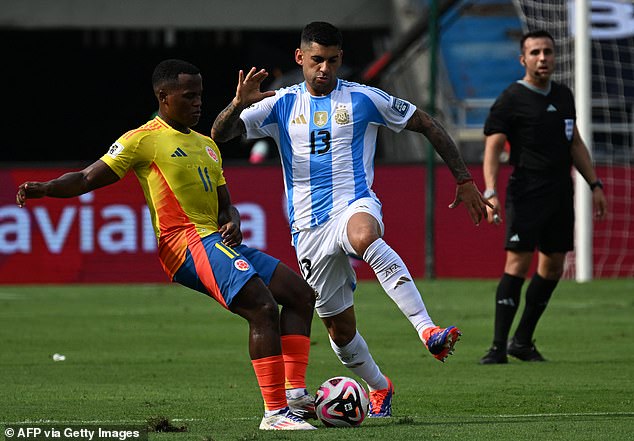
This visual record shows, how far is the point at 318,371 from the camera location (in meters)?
9.08

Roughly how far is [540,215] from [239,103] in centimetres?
342

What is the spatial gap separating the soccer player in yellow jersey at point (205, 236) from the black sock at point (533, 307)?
3.43 m

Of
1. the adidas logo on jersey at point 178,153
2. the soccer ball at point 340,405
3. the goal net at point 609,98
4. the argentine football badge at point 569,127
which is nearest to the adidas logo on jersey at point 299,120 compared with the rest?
the adidas logo on jersey at point 178,153

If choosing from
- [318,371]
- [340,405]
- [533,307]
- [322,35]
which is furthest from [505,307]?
[340,405]

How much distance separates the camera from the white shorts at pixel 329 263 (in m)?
7.04

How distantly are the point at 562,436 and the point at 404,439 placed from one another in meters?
0.77

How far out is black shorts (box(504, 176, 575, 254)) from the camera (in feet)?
31.4

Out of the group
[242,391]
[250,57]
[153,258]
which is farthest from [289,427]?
[250,57]

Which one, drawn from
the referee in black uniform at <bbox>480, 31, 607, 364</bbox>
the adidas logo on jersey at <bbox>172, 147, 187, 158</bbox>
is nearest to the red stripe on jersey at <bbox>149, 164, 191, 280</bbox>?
the adidas logo on jersey at <bbox>172, 147, 187, 158</bbox>

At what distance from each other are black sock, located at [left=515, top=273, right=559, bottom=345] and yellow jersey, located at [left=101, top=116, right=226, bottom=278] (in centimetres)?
384

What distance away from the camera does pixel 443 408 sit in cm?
729

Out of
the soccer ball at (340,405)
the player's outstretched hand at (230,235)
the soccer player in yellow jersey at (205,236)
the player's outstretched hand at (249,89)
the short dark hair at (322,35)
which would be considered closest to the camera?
the soccer player in yellow jersey at (205,236)

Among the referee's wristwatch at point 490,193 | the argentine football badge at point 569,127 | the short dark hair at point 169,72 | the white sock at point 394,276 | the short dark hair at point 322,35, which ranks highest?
the short dark hair at point 322,35

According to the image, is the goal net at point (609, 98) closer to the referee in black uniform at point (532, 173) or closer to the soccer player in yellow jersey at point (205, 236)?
the referee in black uniform at point (532, 173)
